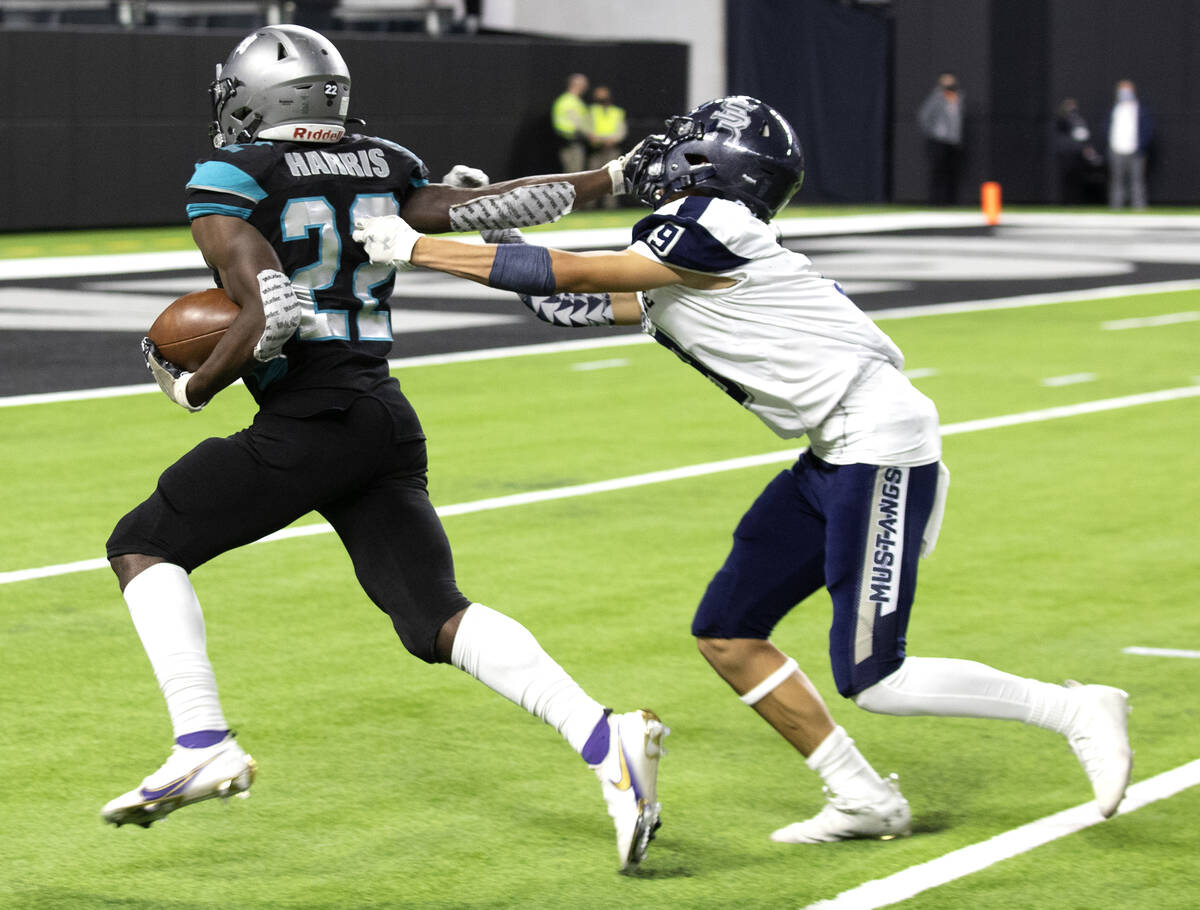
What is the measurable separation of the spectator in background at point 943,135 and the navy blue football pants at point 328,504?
102 ft

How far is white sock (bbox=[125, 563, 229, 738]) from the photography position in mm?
4445

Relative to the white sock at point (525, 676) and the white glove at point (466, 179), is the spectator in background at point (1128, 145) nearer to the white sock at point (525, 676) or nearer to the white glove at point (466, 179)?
the white glove at point (466, 179)

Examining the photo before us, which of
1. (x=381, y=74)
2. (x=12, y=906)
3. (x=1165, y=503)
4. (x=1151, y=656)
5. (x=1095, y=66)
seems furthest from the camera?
(x=1095, y=66)

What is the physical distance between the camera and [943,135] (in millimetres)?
35375

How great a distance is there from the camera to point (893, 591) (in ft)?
15.0

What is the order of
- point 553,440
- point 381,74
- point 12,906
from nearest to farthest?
point 12,906
point 553,440
point 381,74

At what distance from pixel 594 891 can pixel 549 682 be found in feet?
1.52

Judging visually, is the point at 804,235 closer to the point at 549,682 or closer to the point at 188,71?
the point at 188,71

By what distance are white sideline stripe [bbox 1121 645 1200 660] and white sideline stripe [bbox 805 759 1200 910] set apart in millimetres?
1220

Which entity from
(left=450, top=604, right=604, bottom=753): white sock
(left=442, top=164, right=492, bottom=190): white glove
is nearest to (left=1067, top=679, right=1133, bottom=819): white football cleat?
(left=450, top=604, right=604, bottom=753): white sock

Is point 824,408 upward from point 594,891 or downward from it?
upward

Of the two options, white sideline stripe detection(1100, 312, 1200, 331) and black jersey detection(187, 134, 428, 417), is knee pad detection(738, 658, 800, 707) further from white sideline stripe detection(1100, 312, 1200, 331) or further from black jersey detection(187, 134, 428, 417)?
white sideline stripe detection(1100, 312, 1200, 331)

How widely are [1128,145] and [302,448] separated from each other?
30.9 m

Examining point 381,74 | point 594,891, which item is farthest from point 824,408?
point 381,74
